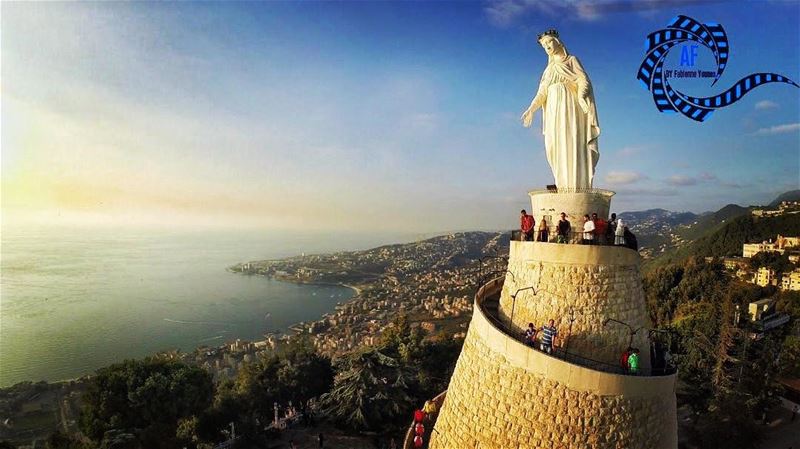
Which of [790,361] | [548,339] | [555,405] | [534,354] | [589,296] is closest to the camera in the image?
[555,405]

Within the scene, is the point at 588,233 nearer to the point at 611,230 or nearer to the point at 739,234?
the point at 611,230

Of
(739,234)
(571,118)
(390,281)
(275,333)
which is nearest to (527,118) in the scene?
(571,118)

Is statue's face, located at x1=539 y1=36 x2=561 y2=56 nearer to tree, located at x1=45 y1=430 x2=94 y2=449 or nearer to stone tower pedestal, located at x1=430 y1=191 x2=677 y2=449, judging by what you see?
stone tower pedestal, located at x1=430 y1=191 x2=677 y2=449

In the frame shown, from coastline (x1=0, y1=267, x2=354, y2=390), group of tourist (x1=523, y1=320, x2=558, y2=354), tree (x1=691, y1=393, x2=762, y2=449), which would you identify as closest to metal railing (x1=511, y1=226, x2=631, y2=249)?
group of tourist (x1=523, y1=320, x2=558, y2=354)

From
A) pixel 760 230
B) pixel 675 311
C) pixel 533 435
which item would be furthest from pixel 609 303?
pixel 760 230

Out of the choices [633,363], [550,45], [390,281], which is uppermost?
[550,45]

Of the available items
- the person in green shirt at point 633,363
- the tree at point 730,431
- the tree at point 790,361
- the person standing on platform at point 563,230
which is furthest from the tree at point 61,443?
the tree at point 790,361
